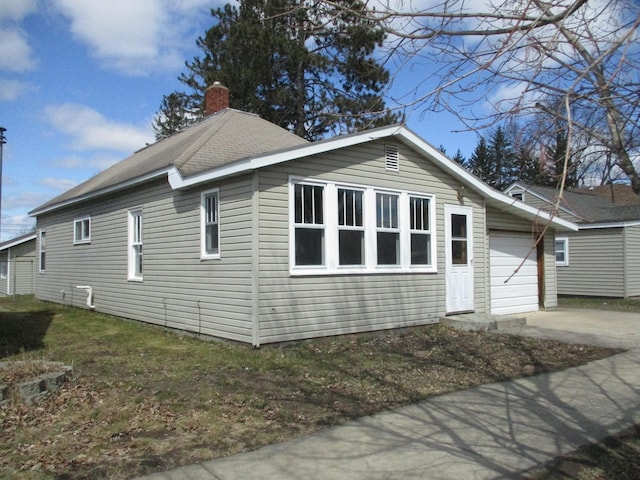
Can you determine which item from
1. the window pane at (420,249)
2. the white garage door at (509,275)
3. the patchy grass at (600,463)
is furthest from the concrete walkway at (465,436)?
the white garage door at (509,275)

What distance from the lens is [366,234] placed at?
10.8 m

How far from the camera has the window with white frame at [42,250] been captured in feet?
61.5

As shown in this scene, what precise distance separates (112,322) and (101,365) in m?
5.27

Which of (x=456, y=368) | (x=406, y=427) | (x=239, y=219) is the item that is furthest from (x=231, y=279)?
(x=406, y=427)

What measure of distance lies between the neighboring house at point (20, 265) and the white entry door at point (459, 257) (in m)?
20.7

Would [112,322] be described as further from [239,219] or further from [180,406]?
[180,406]

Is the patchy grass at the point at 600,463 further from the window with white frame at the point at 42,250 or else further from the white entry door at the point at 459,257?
the window with white frame at the point at 42,250

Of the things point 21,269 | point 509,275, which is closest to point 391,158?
point 509,275

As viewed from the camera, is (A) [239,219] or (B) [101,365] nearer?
(B) [101,365]

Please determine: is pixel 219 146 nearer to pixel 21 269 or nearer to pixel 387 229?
pixel 387 229

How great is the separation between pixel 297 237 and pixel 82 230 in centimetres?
882

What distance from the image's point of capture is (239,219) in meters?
9.48

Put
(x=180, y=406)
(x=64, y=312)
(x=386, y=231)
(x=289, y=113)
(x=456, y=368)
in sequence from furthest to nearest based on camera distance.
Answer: (x=289, y=113)
(x=64, y=312)
(x=386, y=231)
(x=456, y=368)
(x=180, y=406)

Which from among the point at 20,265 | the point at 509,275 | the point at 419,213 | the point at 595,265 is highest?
the point at 419,213
